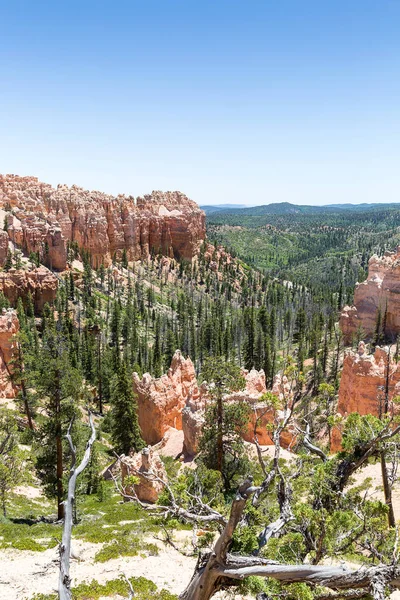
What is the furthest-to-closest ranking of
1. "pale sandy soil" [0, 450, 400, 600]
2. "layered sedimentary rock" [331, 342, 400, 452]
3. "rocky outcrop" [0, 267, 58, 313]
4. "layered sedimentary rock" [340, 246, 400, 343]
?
1. "rocky outcrop" [0, 267, 58, 313]
2. "layered sedimentary rock" [340, 246, 400, 343]
3. "layered sedimentary rock" [331, 342, 400, 452]
4. "pale sandy soil" [0, 450, 400, 600]

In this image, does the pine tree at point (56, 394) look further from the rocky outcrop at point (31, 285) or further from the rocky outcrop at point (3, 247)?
the rocky outcrop at point (3, 247)

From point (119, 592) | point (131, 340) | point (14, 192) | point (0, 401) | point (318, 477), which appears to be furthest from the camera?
point (14, 192)

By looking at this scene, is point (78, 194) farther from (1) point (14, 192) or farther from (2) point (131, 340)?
(2) point (131, 340)

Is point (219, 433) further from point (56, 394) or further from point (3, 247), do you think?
point (3, 247)

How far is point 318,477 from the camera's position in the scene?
1162cm

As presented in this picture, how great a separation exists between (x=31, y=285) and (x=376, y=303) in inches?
2424

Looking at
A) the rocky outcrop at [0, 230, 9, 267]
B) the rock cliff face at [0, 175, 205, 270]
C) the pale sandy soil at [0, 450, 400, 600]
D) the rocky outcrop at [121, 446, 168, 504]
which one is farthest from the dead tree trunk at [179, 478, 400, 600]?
the rock cliff face at [0, 175, 205, 270]

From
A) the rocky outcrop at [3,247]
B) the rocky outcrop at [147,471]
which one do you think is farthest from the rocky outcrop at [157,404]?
the rocky outcrop at [3,247]

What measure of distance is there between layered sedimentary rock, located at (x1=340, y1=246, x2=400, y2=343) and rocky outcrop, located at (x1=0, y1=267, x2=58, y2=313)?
179ft

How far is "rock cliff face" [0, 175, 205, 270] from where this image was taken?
99.2 meters

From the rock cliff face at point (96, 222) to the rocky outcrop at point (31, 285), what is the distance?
641 inches

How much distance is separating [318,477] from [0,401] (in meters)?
36.3

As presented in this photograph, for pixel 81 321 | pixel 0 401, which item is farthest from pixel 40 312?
pixel 0 401

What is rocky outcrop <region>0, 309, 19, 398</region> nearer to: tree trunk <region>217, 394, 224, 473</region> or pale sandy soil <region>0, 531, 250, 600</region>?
tree trunk <region>217, 394, 224, 473</region>
